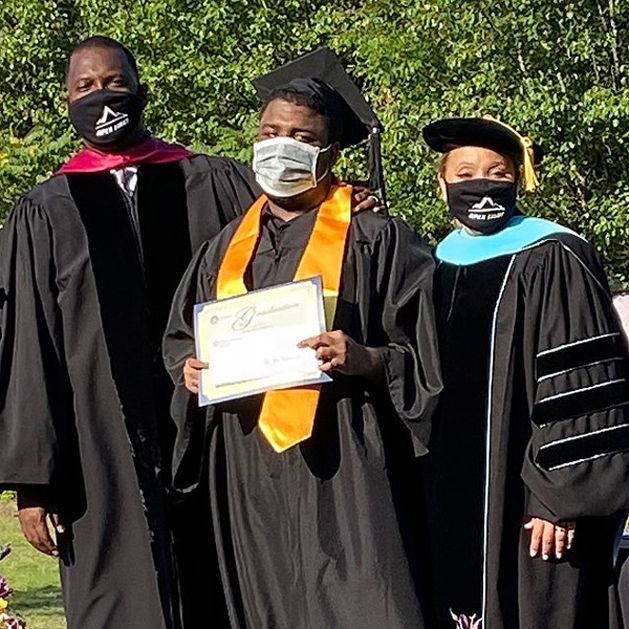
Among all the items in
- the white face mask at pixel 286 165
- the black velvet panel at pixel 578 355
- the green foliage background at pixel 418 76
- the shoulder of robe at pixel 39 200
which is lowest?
the black velvet panel at pixel 578 355

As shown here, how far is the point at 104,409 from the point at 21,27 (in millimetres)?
13362

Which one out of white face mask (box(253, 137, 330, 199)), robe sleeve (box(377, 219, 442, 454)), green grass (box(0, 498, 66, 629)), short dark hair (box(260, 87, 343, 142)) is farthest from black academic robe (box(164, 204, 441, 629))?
green grass (box(0, 498, 66, 629))

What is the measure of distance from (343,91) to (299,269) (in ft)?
2.89

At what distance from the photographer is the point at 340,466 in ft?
15.8

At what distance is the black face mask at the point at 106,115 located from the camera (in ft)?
17.2

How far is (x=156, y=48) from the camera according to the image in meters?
16.7

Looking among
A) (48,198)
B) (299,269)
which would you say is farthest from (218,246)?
(48,198)

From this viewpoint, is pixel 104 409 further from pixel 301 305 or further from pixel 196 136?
pixel 196 136

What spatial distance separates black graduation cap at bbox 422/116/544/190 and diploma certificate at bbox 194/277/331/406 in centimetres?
149

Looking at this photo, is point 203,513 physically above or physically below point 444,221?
below

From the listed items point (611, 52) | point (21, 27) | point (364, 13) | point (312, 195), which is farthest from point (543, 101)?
point (312, 195)

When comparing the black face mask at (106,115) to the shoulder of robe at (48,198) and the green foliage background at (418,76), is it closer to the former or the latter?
the shoulder of robe at (48,198)

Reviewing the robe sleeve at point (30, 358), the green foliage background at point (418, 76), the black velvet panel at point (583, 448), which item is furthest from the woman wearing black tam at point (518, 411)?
the green foliage background at point (418, 76)

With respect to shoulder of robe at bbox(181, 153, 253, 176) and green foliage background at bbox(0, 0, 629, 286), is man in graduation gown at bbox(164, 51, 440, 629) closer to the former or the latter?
shoulder of robe at bbox(181, 153, 253, 176)
